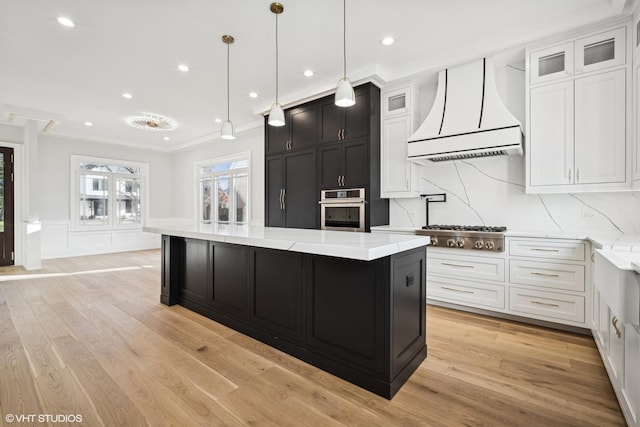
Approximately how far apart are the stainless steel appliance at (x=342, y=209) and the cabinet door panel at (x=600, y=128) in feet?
7.24

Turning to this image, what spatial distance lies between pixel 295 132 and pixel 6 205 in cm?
579

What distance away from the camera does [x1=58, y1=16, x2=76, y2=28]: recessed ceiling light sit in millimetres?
2746

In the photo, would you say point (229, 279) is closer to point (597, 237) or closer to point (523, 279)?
point (523, 279)

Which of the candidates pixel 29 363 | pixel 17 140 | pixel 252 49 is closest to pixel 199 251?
pixel 29 363

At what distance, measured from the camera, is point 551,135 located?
291cm

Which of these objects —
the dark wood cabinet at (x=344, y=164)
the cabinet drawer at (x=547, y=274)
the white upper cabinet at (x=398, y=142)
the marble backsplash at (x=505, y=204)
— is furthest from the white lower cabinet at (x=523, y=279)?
the dark wood cabinet at (x=344, y=164)

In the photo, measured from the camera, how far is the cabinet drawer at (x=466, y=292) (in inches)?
120

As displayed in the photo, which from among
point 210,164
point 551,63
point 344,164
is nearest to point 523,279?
point 551,63

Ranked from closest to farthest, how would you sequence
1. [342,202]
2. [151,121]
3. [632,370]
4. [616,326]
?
1. [632,370]
2. [616,326]
3. [342,202]
4. [151,121]

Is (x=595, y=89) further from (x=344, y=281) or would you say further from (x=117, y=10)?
(x=117, y=10)

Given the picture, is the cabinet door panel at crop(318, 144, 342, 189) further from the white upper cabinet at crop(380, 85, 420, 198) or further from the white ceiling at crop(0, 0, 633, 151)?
the white ceiling at crop(0, 0, 633, 151)

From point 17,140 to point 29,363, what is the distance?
234 inches

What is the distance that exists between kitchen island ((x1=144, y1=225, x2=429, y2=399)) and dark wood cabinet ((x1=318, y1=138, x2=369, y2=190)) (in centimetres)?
180

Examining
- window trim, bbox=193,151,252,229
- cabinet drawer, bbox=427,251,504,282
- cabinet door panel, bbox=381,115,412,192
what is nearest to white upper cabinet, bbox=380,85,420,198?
cabinet door panel, bbox=381,115,412,192
